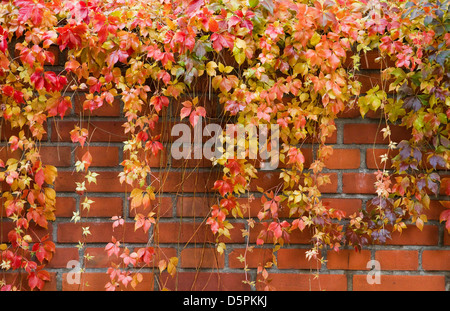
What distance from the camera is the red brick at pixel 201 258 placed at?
5.17ft

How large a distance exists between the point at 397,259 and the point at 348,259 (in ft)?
0.55

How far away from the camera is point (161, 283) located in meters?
1.58

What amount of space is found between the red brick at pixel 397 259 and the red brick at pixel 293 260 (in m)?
0.24

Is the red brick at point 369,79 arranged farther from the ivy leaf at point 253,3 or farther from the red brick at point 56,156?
the red brick at point 56,156

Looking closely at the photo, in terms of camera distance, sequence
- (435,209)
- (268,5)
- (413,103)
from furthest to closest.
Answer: (435,209) < (413,103) < (268,5)

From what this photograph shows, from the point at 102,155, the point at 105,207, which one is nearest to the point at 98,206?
the point at 105,207

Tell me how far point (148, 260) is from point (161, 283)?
132mm

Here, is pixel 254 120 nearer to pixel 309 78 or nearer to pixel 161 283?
pixel 309 78

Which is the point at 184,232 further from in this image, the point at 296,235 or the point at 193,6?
the point at 193,6

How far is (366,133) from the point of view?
1552 millimetres

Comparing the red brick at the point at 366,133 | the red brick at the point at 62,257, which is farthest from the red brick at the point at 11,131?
the red brick at the point at 366,133

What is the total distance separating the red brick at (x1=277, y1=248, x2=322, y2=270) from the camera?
157 centimetres

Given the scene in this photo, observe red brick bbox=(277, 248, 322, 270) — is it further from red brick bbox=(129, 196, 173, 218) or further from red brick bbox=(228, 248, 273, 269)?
red brick bbox=(129, 196, 173, 218)

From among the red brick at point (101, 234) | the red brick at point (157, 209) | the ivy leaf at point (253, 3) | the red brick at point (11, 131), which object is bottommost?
the red brick at point (101, 234)
